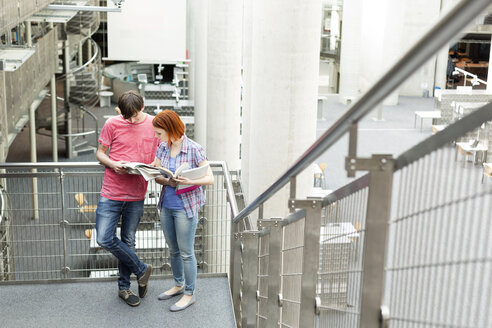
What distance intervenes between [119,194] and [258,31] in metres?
3.46

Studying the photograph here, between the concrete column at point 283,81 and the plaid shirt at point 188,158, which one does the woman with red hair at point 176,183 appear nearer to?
the plaid shirt at point 188,158

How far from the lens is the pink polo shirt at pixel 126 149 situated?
213 inches

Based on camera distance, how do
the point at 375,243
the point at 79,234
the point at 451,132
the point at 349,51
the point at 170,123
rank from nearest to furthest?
the point at 451,132
the point at 375,243
the point at 170,123
the point at 79,234
the point at 349,51

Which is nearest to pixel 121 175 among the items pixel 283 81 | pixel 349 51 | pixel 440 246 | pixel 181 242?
pixel 181 242

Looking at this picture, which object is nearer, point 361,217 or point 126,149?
point 361,217

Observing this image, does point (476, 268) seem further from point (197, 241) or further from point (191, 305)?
point (197, 241)

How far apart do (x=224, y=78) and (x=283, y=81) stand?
8461 mm

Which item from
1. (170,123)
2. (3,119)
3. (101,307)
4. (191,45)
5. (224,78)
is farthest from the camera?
(191,45)

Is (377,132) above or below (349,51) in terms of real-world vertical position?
below

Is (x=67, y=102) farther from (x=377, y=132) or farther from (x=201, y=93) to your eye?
(x=377, y=132)

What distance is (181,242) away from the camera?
543 cm

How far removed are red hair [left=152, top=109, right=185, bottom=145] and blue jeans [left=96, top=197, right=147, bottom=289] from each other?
0.74 meters

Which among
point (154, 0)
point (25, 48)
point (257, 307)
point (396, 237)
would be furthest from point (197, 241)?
point (154, 0)

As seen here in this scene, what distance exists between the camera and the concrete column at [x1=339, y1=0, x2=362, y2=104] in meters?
32.1
